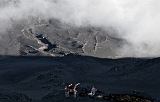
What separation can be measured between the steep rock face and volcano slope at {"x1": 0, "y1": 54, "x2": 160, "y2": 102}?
505cm

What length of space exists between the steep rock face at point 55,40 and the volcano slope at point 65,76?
5.05 m

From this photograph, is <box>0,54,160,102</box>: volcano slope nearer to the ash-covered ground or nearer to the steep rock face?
the ash-covered ground

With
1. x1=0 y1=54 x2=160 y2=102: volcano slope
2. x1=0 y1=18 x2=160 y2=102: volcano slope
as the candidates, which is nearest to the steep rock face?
x1=0 y1=18 x2=160 y2=102: volcano slope

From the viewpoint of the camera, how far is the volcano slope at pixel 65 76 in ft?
109

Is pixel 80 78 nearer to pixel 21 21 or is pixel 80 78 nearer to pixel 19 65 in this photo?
pixel 19 65

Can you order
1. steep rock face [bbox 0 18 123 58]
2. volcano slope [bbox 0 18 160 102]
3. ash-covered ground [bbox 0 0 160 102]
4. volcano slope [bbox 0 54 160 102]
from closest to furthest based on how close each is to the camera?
volcano slope [bbox 0 54 160 102] → ash-covered ground [bbox 0 0 160 102] → volcano slope [bbox 0 18 160 102] → steep rock face [bbox 0 18 123 58]

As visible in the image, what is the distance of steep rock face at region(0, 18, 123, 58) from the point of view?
202ft

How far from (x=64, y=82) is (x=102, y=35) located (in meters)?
33.7

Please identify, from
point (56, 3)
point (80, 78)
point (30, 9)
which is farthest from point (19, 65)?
point (56, 3)

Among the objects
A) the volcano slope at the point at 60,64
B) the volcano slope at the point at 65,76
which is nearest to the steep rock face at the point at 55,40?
the volcano slope at the point at 60,64

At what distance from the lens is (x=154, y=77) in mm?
35844

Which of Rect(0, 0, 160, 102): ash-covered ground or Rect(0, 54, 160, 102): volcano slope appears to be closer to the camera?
Rect(0, 54, 160, 102): volcano slope

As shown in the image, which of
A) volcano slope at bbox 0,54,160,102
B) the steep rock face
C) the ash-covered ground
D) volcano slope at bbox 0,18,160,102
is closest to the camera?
volcano slope at bbox 0,54,160,102

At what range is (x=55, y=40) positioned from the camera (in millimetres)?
66625
